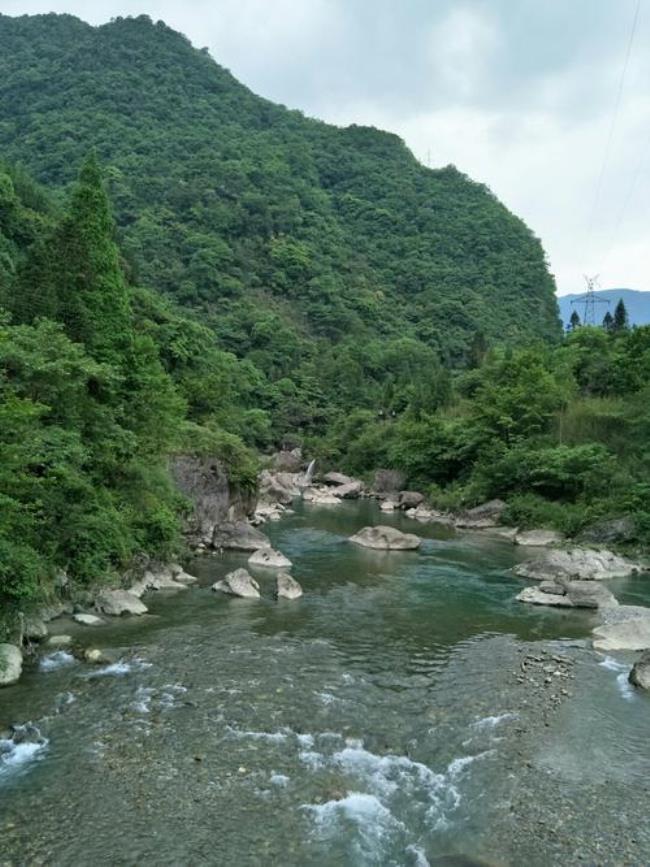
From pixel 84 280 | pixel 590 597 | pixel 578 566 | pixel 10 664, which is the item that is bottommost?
pixel 578 566

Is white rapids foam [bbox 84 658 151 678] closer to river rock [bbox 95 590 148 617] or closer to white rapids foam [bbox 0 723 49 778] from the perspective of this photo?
white rapids foam [bbox 0 723 49 778]

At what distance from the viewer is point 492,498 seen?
145 ft

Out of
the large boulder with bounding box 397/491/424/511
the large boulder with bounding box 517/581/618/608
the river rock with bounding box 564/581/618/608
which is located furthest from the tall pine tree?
the large boulder with bounding box 397/491/424/511

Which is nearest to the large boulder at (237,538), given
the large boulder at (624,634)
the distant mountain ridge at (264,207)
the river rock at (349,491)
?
the large boulder at (624,634)

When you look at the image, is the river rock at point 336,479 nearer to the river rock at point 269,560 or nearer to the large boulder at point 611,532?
the large boulder at point 611,532

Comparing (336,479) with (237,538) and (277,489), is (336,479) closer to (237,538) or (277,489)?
(277,489)

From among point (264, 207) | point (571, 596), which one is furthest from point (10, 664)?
point (264, 207)

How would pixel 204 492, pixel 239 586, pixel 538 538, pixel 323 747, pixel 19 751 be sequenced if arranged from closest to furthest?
pixel 19 751 → pixel 323 747 → pixel 239 586 → pixel 204 492 → pixel 538 538

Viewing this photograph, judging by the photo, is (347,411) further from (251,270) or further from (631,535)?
(631,535)

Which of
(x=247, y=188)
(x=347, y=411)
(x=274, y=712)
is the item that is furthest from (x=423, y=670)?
(x=247, y=188)

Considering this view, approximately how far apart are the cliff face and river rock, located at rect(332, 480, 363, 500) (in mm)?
28271

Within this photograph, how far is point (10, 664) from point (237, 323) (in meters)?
91.4

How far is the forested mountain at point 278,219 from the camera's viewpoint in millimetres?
102500

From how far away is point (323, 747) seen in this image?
10969 millimetres
